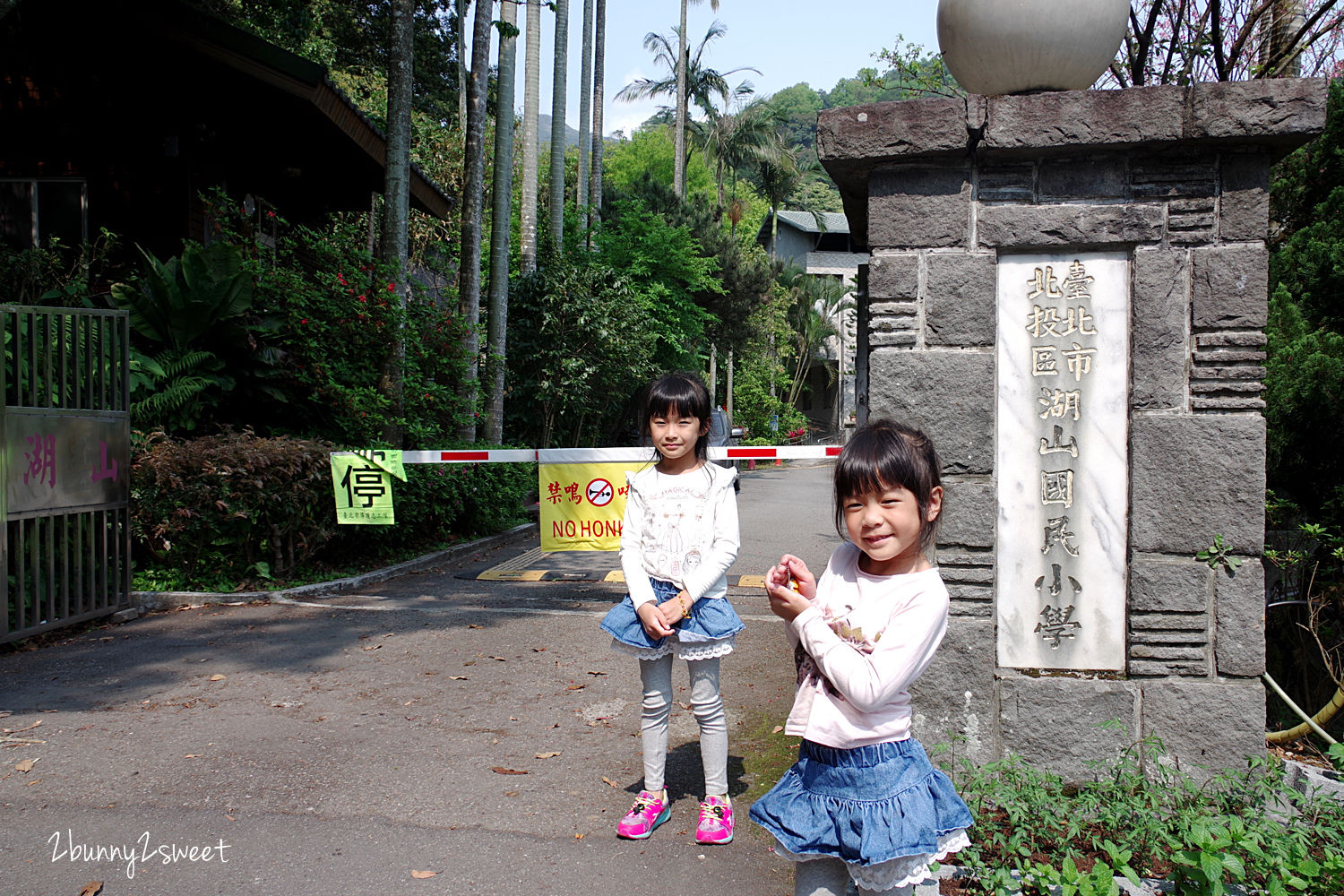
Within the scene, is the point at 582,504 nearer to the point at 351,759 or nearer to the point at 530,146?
the point at 351,759

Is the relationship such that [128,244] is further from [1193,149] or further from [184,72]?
[1193,149]

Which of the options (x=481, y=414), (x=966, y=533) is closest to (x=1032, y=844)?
(x=966, y=533)

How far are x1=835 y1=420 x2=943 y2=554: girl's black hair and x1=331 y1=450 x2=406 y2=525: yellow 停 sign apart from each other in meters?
6.86

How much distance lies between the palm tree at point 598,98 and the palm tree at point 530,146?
378 centimetres

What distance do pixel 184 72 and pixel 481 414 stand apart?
19.3 ft

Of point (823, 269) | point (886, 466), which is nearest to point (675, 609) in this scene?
point (886, 466)

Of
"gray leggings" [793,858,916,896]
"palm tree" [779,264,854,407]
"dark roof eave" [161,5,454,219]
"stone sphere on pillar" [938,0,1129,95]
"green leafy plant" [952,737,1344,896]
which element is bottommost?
"green leafy plant" [952,737,1344,896]

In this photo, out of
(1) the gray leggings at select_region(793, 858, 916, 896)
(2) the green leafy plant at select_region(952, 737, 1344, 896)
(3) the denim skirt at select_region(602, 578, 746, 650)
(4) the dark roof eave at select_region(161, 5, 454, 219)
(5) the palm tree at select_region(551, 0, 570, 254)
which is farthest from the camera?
(5) the palm tree at select_region(551, 0, 570, 254)

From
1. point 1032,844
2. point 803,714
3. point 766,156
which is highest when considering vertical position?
point 766,156

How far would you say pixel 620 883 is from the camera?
3.23m

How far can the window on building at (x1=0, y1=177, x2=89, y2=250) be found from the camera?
12336 mm

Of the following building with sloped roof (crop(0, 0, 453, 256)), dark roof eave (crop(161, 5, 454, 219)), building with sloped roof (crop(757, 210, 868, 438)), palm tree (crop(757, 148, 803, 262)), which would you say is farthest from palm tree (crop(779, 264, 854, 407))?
dark roof eave (crop(161, 5, 454, 219))

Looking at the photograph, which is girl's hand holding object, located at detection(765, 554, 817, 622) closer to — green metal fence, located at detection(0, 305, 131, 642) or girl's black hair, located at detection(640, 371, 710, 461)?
girl's black hair, located at detection(640, 371, 710, 461)

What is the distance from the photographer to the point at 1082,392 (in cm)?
374
